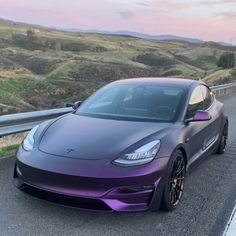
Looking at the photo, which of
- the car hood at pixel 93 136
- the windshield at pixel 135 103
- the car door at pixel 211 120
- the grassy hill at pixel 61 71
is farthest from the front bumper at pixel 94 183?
the grassy hill at pixel 61 71

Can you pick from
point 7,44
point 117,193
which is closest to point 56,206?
point 117,193

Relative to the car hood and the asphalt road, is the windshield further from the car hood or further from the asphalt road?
the asphalt road

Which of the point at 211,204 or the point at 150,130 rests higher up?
the point at 150,130

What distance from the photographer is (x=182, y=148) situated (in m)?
5.33

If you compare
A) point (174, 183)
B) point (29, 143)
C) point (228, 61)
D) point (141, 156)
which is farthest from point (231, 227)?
point (228, 61)

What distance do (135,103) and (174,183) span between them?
1.42m

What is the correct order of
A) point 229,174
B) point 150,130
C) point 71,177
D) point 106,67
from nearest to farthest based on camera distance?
point 71,177, point 150,130, point 229,174, point 106,67

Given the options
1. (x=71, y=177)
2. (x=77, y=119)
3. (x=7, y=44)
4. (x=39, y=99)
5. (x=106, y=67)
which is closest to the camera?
(x=71, y=177)

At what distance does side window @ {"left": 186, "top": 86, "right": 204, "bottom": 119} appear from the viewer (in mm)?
6062

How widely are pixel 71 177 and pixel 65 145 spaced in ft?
1.76

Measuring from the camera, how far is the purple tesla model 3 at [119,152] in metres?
4.42

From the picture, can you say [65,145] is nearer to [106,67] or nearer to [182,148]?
[182,148]

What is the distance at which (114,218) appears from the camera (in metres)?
4.73

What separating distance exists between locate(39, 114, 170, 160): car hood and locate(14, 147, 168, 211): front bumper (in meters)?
0.15
